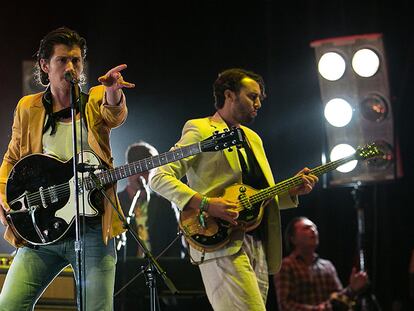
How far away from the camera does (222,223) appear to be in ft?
13.9

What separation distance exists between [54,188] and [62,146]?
0.68 ft

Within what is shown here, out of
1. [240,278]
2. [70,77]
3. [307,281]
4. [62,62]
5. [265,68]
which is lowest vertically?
[307,281]

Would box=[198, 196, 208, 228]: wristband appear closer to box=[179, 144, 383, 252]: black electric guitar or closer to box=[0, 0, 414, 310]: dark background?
box=[179, 144, 383, 252]: black electric guitar

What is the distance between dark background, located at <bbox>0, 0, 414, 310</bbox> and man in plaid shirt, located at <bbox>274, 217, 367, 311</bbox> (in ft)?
3.13

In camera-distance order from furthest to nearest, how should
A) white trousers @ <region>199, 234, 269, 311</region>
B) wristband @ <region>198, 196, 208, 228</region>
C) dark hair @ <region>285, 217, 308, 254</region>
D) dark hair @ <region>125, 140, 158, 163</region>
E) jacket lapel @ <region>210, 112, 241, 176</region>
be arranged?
dark hair @ <region>285, 217, 308, 254</region>, dark hair @ <region>125, 140, 158, 163</region>, jacket lapel @ <region>210, 112, 241, 176</region>, wristband @ <region>198, 196, 208, 228</region>, white trousers @ <region>199, 234, 269, 311</region>

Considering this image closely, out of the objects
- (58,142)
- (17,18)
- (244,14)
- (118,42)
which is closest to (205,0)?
(244,14)

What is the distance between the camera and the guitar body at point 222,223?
4.22 meters

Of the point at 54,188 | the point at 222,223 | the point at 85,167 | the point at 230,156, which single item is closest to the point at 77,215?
the point at 85,167

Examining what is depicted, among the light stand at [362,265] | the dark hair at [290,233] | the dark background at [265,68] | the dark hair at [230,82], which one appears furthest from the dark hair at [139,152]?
the dark hair at [230,82]

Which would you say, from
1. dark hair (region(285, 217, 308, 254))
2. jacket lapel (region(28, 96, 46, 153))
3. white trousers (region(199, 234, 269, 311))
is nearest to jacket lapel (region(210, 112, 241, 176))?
white trousers (region(199, 234, 269, 311))

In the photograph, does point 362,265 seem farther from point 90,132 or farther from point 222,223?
point 90,132

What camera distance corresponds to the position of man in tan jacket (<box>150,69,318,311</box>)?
13.6 feet

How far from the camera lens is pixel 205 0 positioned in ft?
27.9

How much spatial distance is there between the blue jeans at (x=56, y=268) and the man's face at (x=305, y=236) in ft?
12.7
